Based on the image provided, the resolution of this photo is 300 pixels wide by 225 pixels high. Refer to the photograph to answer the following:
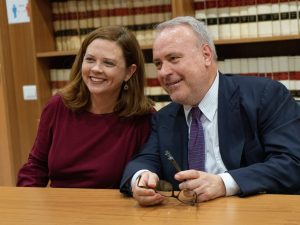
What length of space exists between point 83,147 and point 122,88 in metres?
0.34

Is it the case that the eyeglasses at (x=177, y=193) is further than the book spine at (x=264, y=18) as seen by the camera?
No

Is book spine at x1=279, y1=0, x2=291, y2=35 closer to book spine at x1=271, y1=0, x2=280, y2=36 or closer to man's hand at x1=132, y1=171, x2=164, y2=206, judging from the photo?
book spine at x1=271, y1=0, x2=280, y2=36

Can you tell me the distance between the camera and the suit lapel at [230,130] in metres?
1.65

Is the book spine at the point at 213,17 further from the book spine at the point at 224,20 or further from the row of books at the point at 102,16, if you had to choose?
the row of books at the point at 102,16

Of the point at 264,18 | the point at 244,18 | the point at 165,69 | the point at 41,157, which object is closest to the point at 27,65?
the point at 41,157

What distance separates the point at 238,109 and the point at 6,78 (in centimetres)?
207

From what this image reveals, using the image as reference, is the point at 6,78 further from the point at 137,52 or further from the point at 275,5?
the point at 275,5

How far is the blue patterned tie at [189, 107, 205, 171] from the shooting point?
5.58 ft

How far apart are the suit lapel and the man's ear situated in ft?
0.50

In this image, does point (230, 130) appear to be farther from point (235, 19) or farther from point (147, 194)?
point (235, 19)

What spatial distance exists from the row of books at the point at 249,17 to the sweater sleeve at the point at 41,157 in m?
1.07

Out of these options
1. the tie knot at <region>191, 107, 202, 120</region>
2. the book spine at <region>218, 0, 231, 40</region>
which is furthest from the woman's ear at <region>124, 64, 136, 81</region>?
the book spine at <region>218, 0, 231, 40</region>

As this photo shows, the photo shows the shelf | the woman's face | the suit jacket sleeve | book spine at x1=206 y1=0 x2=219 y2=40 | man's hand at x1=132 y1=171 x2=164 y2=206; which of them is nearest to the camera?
man's hand at x1=132 y1=171 x2=164 y2=206

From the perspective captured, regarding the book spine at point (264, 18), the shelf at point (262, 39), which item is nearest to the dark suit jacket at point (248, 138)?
the shelf at point (262, 39)
